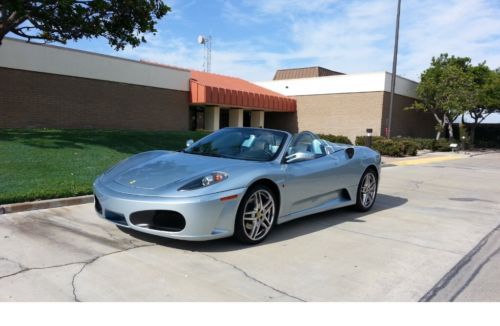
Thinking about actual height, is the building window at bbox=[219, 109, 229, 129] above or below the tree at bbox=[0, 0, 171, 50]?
below

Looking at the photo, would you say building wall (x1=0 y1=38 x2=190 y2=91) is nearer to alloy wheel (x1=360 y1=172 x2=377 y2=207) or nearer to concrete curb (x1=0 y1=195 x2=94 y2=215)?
concrete curb (x1=0 y1=195 x2=94 y2=215)

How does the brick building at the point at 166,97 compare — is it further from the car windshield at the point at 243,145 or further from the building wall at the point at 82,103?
the car windshield at the point at 243,145

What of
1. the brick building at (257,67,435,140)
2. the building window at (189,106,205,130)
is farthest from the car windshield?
the brick building at (257,67,435,140)

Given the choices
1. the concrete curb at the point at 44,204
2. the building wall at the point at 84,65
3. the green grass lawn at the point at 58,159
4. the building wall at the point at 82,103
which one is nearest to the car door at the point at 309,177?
the concrete curb at the point at 44,204

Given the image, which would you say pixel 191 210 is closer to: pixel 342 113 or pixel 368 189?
pixel 368 189

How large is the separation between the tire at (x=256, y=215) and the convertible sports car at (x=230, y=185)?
0.01 meters

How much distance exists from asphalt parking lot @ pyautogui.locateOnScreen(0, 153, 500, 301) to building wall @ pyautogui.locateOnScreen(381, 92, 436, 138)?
2484 centimetres

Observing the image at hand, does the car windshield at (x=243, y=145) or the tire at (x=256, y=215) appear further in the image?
the car windshield at (x=243, y=145)

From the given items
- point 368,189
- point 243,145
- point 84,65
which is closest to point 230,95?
point 84,65

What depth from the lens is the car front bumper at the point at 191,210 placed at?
4.18 meters

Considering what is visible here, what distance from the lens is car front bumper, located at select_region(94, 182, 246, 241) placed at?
13.7ft

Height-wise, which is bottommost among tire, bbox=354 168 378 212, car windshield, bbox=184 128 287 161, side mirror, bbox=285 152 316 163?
tire, bbox=354 168 378 212

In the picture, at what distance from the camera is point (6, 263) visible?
3.89 meters

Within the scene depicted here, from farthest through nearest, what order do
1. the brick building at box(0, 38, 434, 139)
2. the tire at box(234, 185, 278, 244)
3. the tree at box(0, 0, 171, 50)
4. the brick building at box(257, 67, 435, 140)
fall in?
the brick building at box(257, 67, 435, 140) < the brick building at box(0, 38, 434, 139) < the tree at box(0, 0, 171, 50) < the tire at box(234, 185, 278, 244)
